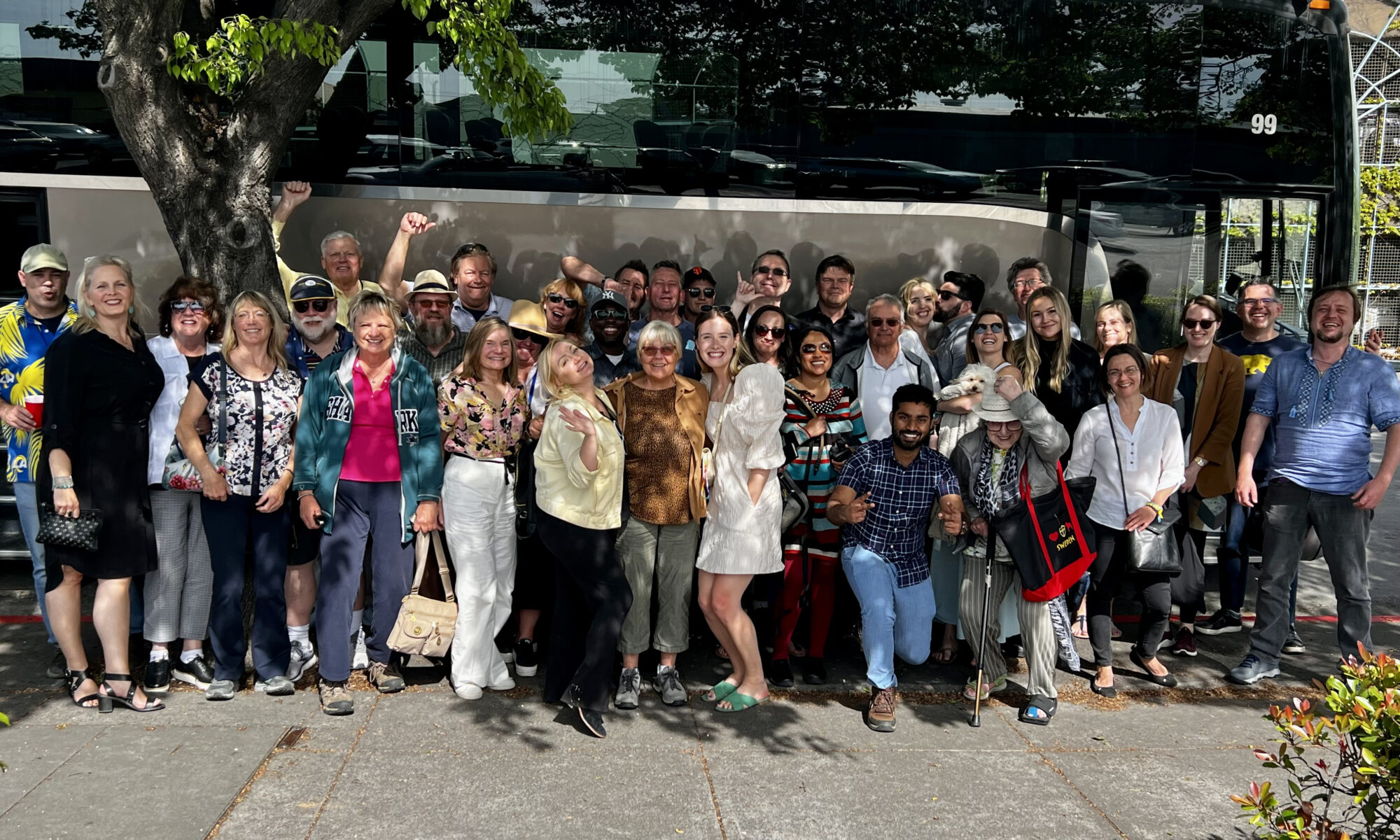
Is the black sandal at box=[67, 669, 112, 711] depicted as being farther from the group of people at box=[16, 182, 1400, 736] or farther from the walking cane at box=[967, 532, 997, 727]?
the walking cane at box=[967, 532, 997, 727]

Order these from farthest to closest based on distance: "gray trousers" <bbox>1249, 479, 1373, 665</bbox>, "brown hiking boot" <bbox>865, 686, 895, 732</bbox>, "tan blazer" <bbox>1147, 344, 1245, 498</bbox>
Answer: "tan blazer" <bbox>1147, 344, 1245, 498</bbox> < "gray trousers" <bbox>1249, 479, 1373, 665</bbox> < "brown hiking boot" <bbox>865, 686, 895, 732</bbox>

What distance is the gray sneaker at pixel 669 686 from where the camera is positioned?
529 cm

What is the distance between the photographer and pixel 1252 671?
19.1ft

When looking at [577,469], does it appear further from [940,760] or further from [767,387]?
[940,760]

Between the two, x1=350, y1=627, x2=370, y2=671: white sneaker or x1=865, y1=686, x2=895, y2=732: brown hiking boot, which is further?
x1=350, y1=627, x2=370, y2=671: white sneaker

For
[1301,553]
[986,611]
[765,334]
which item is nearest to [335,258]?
[765,334]

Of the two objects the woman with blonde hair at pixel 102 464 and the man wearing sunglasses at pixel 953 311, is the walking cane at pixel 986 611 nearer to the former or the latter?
the man wearing sunglasses at pixel 953 311

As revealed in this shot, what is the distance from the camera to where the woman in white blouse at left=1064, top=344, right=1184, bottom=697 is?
557 cm

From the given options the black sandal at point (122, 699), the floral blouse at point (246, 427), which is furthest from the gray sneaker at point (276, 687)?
the floral blouse at point (246, 427)

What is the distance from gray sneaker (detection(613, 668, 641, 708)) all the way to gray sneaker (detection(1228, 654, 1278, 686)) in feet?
10.4

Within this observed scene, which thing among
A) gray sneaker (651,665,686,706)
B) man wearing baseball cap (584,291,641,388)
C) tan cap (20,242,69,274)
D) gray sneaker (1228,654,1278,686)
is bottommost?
gray sneaker (1228,654,1278,686)

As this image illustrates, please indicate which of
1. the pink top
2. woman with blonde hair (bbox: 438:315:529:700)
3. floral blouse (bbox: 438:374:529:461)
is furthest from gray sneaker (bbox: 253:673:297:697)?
floral blouse (bbox: 438:374:529:461)

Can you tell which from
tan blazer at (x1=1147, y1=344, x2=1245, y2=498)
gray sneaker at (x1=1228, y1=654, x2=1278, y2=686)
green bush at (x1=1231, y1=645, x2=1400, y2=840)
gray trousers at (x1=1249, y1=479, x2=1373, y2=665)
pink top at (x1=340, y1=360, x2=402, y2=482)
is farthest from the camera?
tan blazer at (x1=1147, y1=344, x2=1245, y2=498)

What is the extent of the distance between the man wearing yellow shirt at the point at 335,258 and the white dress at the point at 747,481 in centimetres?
229
